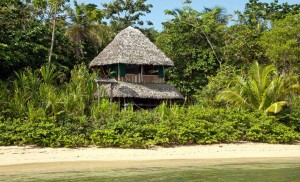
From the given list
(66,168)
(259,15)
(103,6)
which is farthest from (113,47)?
(259,15)

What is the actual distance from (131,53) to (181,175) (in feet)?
39.3

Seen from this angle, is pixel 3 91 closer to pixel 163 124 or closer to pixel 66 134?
pixel 66 134

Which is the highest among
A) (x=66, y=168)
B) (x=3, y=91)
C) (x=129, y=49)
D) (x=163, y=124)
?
(x=129, y=49)

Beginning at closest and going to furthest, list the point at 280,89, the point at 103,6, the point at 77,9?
the point at 280,89, the point at 77,9, the point at 103,6

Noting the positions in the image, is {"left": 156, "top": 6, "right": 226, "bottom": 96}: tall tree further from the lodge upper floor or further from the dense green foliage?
the lodge upper floor

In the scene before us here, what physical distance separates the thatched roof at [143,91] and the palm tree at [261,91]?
14.6ft

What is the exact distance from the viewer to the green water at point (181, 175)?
324 inches

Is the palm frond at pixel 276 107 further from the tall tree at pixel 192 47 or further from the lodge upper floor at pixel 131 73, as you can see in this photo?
the tall tree at pixel 192 47

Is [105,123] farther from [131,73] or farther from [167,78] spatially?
[167,78]

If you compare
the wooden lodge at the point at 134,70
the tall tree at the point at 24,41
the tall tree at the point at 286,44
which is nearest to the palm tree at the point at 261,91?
the tall tree at the point at 286,44

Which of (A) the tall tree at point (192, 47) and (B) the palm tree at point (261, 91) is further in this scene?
(A) the tall tree at point (192, 47)

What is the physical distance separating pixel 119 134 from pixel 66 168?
2.79 meters

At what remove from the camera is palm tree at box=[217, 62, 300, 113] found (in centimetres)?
1519

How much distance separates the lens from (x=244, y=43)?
77.5ft
